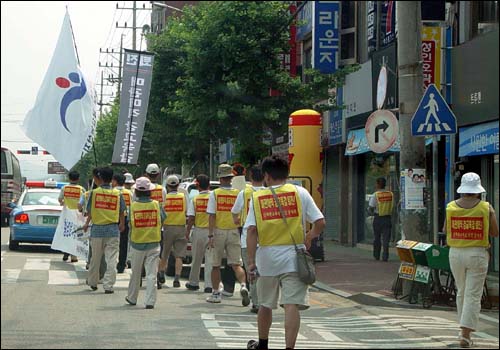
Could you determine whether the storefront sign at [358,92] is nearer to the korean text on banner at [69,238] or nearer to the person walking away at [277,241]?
the korean text on banner at [69,238]

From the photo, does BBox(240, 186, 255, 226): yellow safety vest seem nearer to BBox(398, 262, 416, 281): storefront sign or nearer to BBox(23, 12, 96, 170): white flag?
BBox(398, 262, 416, 281): storefront sign

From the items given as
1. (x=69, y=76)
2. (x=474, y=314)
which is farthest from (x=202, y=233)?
(x=474, y=314)

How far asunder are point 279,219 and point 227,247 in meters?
4.42

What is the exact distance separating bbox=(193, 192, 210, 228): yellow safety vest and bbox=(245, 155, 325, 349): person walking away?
4.91 meters

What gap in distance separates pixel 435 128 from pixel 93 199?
4.63m

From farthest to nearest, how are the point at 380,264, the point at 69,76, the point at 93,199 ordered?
the point at 380,264
the point at 69,76
the point at 93,199

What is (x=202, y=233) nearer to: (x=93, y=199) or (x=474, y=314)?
(x=93, y=199)

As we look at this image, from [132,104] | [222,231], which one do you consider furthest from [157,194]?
[132,104]

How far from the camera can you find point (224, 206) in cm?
1185

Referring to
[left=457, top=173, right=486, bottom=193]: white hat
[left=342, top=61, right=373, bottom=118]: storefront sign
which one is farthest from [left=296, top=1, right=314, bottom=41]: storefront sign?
[left=457, top=173, right=486, bottom=193]: white hat

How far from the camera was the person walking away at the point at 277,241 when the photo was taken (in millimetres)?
7547

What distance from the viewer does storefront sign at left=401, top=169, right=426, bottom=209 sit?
12141 millimetres

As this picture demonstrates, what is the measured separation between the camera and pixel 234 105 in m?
20.9

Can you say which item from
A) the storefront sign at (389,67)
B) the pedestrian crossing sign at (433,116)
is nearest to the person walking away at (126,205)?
the pedestrian crossing sign at (433,116)
